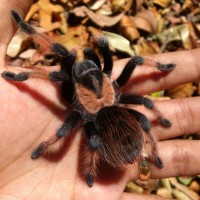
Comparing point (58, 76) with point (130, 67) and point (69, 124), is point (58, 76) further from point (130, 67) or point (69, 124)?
point (130, 67)

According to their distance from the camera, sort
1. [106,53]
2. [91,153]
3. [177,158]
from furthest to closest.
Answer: [177,158] < [106,53] < [91,153]

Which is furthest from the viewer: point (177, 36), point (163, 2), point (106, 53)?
point (163, 2)

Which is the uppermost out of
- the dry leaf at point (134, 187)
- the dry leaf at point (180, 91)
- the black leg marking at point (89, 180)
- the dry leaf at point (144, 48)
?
the black leg marking at point (89, 180)

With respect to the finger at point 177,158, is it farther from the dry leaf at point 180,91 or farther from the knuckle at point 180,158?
the dry leaf at point 180,91

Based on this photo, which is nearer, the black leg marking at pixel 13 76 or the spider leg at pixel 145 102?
the black leg marking at pixel 13 76

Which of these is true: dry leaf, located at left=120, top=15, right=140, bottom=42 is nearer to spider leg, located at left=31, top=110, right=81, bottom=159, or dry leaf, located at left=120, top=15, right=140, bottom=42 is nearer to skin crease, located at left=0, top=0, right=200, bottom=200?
skin crease, located at left=0, top=0, right=200, bottom=200

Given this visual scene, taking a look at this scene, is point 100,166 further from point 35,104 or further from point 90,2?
point 90,2

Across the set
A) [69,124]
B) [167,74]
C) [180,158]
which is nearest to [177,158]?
[180,158]

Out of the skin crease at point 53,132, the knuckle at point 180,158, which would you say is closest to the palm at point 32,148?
the skin crease at point 53,132

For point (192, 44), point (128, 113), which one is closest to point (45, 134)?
point (128, 113)
